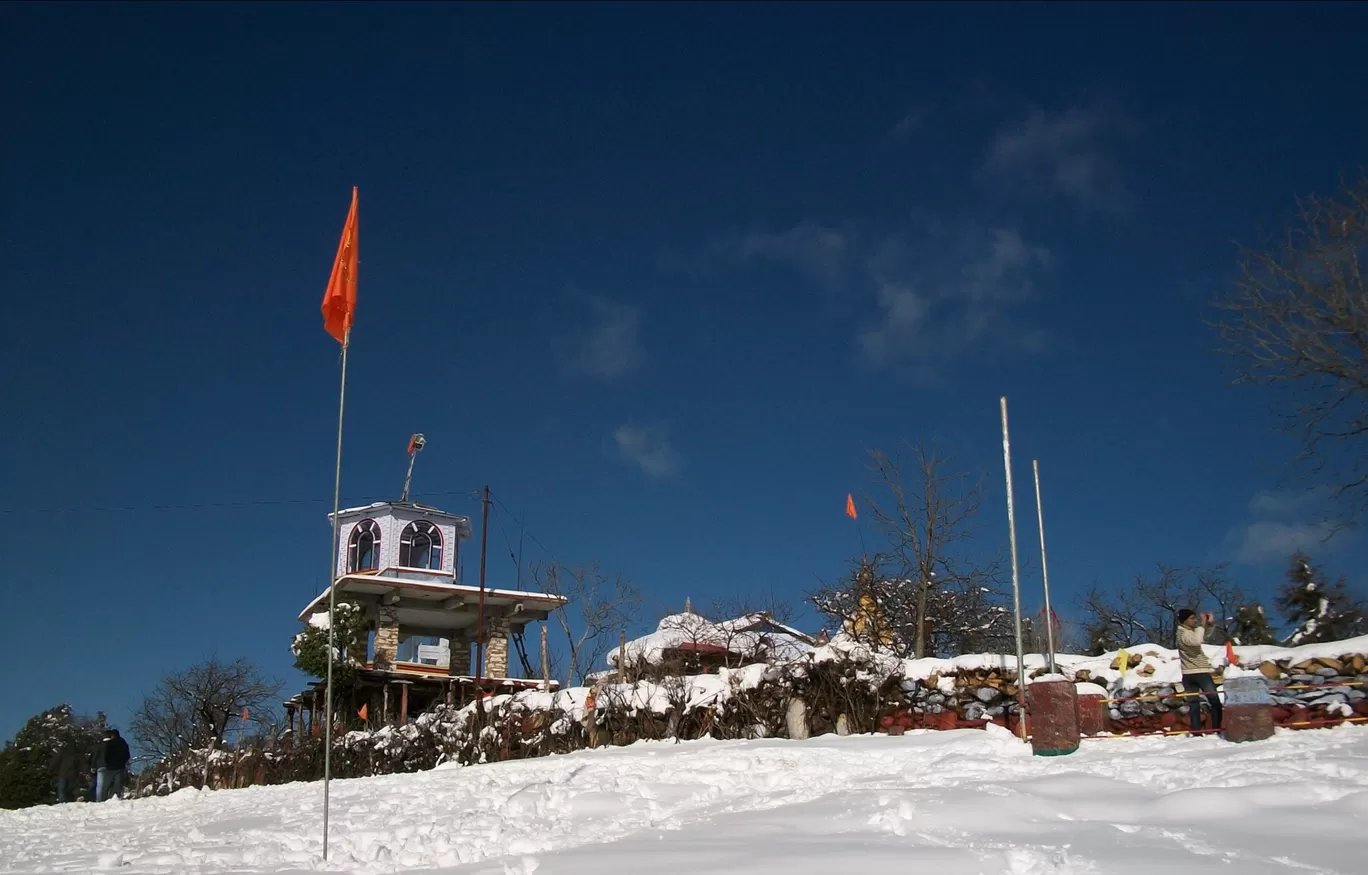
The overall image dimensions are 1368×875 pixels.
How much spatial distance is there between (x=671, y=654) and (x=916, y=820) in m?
13.3

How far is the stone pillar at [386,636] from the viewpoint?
33.0m

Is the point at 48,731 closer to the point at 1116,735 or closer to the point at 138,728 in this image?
the point at 138,728

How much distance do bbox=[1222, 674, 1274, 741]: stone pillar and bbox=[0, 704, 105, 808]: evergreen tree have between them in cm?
2644

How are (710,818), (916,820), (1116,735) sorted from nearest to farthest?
(916,820) < (710,818) < (1116,735)

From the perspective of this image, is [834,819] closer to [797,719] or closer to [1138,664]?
[797,719]

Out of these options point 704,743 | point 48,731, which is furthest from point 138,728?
point 704,743

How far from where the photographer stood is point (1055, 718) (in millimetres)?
10391

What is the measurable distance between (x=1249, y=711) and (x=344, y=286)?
9.04 m

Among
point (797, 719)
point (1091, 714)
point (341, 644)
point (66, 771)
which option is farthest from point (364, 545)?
point (1091, 714)

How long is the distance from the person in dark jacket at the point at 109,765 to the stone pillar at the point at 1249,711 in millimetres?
18271

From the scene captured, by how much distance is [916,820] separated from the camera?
22.0 feet

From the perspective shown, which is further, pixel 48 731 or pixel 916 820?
pixel 48 731

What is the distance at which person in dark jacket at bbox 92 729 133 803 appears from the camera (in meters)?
19.6

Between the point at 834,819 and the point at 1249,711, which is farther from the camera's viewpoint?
the point at 1249,711
